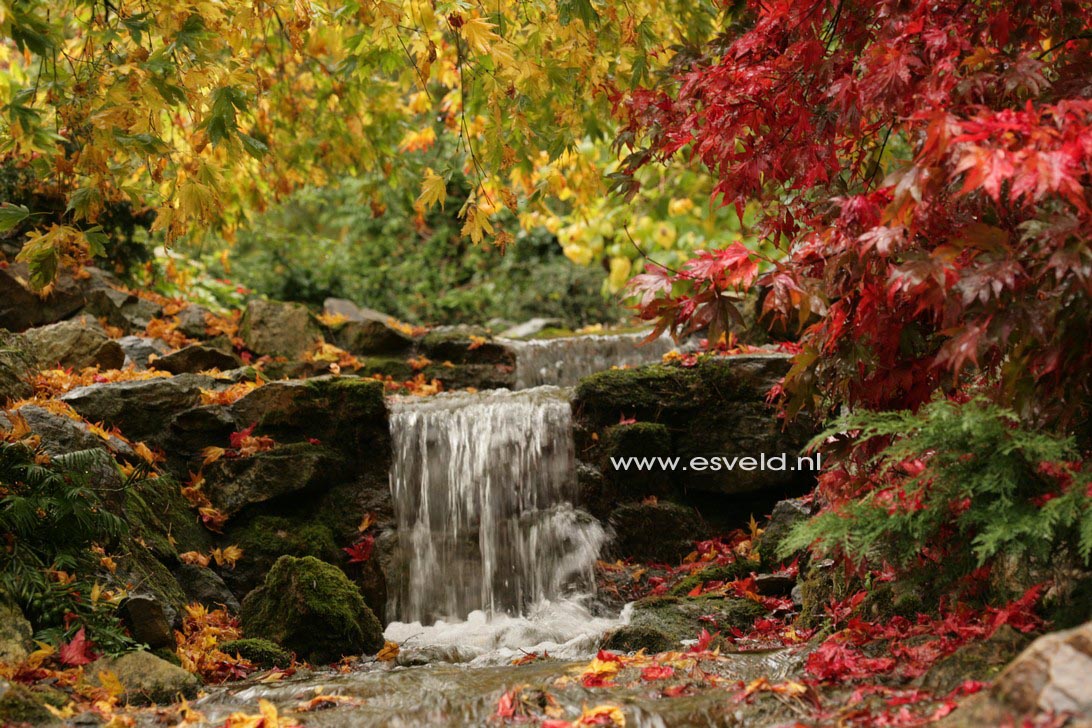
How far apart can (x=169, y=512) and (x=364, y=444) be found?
151cm

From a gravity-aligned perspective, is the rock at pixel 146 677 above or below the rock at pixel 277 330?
Result: below

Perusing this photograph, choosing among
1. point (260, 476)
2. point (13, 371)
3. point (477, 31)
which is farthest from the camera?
point (260, 476)

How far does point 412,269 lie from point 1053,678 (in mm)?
12601

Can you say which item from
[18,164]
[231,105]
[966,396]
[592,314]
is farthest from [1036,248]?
[592,314]

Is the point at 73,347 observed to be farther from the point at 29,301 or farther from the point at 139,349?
the point at 29,301

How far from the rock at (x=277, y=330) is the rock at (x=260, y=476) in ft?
7.97

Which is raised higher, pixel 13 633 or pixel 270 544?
pixel 13 633

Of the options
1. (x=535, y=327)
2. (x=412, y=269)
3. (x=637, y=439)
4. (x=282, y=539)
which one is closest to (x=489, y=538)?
(x=637, y=439)

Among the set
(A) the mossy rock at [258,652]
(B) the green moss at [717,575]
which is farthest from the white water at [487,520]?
(A) the mossy rock at [258,652]

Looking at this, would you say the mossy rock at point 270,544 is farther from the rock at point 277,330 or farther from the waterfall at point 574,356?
the waterfall at point 574,356

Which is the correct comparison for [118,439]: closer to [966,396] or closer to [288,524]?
[288,524]

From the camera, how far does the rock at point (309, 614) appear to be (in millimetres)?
4977

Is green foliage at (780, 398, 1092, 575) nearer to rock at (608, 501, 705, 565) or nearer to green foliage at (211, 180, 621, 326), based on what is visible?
rock at (608, 501, 705, 565)

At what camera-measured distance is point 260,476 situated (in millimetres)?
6359
